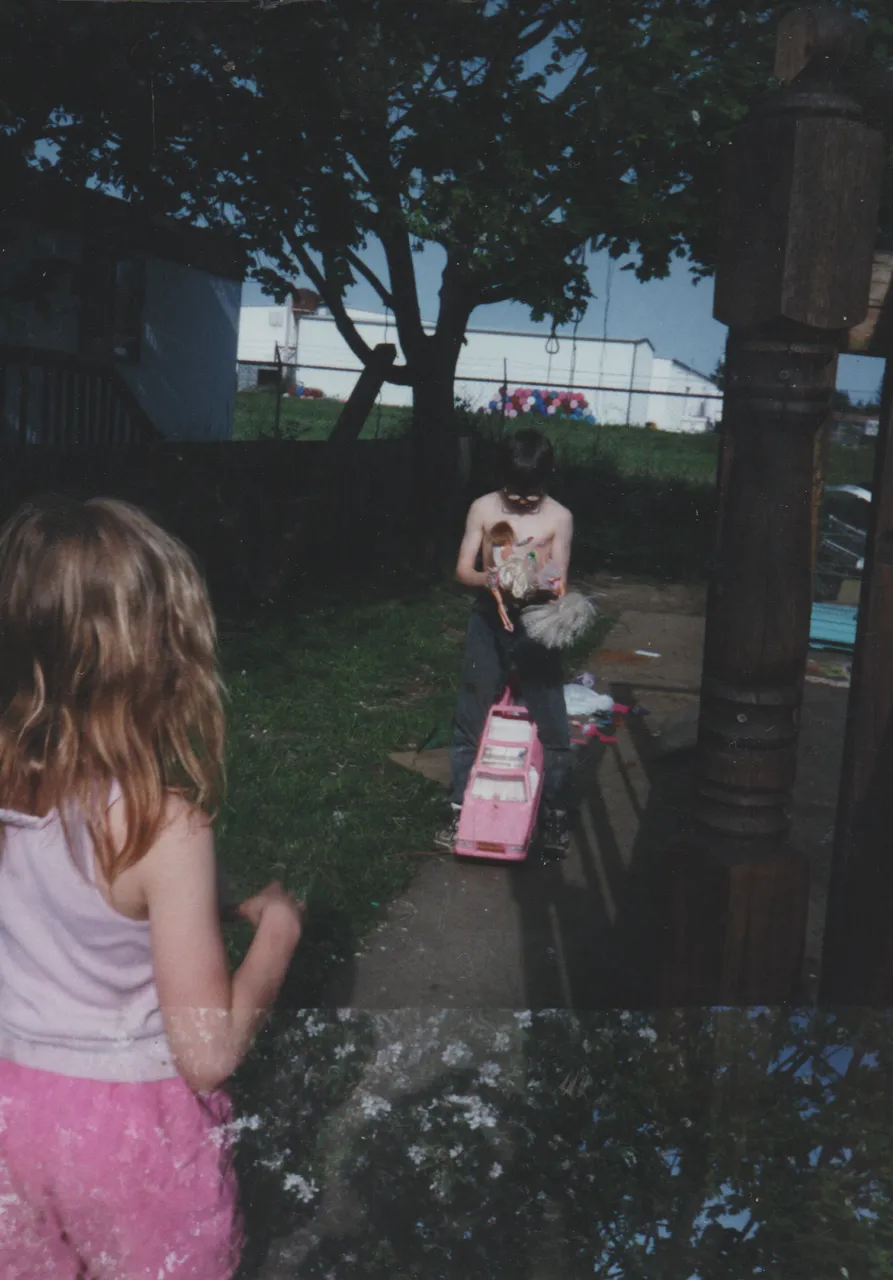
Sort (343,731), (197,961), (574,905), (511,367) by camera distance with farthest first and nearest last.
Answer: (511,367)
(343,731)
(574,905)
(197,961)

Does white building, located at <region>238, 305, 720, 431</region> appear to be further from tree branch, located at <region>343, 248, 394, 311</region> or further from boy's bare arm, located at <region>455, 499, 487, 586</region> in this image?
boy's bare arm, located at <region>455, 499, 487, 586</region>

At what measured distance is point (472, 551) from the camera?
14.9 ft

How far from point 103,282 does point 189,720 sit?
1485cm

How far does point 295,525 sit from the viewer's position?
9000mm

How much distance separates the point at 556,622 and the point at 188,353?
14666mm

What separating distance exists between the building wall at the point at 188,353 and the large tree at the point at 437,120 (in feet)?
38.8

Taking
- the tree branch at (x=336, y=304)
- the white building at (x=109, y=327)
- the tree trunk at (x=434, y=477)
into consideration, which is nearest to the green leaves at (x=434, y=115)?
the tree branch at (x=336, y=304)

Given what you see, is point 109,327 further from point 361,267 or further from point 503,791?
point 503,791

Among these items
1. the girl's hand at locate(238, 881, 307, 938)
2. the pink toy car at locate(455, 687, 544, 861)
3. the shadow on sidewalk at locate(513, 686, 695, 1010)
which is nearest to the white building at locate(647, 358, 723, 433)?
the shadow on sidewalk at locate(513, 686, 695, 1010)

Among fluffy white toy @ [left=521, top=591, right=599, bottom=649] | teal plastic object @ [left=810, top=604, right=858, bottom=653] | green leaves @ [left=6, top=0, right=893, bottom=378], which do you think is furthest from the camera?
teal plastic object @ [left=810, top=604, right=858, bottom=653]

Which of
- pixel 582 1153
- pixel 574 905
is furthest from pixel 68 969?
pixel 574 905

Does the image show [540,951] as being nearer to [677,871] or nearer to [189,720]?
[677,871]

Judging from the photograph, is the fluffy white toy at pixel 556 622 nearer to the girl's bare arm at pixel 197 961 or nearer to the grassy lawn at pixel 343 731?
the grassy lawn at pixel 343 731

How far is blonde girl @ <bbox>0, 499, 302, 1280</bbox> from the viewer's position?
1338 mm
